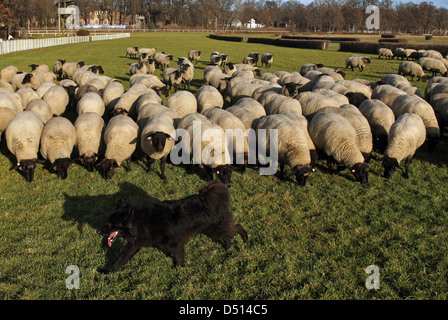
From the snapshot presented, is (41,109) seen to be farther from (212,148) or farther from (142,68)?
(142,68)

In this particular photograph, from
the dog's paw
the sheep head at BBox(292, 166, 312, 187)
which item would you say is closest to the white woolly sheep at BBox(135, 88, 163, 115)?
the sheep head at BBox(292, 166, 312, 187)

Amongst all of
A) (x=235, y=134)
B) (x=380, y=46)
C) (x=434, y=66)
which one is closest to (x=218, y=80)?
(x=235, y=134)

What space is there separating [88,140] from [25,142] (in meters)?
1.42

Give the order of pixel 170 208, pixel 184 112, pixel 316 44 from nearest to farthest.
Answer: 1. pixel 170 208
2. pixel 184 112
3. pixel 316 44

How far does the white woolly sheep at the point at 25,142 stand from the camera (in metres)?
7.15

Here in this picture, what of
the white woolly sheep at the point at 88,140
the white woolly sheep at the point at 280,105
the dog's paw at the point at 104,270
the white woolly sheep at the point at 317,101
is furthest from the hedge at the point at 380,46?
the dog's paw at the point at 104,270

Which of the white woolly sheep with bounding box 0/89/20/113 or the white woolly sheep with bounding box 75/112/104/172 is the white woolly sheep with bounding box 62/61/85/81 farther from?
the white woolly sheep with bounding box 75/112/104/172

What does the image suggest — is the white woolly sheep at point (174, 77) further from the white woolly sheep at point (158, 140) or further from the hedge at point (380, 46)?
the hedge at point (380, 46)

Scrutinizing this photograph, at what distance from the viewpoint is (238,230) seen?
511 cm

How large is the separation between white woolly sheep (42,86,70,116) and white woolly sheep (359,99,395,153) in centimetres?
1043

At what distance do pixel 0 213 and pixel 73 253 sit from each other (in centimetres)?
222

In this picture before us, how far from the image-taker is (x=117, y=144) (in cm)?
763
